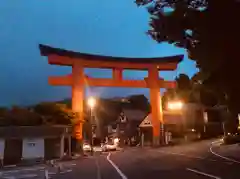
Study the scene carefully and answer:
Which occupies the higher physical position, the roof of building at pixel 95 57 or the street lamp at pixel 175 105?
the roof of building at pixel 95 57

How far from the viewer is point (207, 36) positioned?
1144 cm

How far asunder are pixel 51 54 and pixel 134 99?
110 ft

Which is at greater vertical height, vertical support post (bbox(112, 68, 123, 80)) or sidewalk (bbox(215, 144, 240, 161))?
vertical support post (bbox(112, 68, 123, 80))

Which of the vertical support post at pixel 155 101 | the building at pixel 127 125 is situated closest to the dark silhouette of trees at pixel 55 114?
the vertical support post at pixel 155 101

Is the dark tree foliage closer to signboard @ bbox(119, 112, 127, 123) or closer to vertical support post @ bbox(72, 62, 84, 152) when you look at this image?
vertical support post @ bbox(72, 62, 84, 152)

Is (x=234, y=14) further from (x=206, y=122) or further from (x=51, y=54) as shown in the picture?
(x=206, y=122)

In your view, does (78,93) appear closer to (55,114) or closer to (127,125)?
(55,114)

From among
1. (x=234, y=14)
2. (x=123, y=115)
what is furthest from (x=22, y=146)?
(x=123, y=115)

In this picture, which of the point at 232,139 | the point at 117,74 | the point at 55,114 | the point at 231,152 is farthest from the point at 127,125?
the point at 231,152

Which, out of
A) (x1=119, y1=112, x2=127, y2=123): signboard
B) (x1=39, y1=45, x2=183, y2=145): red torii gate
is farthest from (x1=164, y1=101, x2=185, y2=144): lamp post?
(x1=39, y1=45, x2=183, y2=145): red torii gate

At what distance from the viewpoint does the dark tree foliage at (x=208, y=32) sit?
1107 centimetres

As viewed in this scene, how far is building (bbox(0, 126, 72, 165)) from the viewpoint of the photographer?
2988 centimetres

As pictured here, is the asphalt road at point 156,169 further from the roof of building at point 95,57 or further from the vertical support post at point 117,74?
the vertical support post at point 117,74

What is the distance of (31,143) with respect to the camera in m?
31.5
